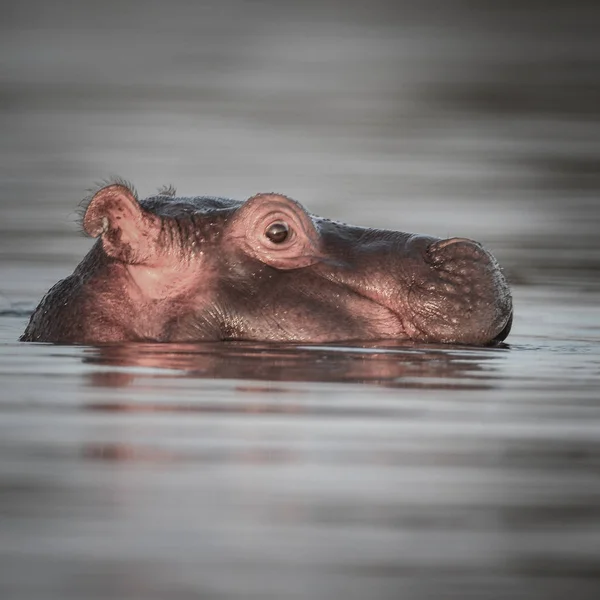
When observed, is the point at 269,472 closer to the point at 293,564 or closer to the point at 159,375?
the point at 293,564

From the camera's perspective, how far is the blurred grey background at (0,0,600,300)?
650 inches

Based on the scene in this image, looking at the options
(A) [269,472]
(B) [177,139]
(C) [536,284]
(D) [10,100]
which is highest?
(D) [10,100]

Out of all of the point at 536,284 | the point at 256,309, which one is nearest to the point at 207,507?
the point at 256,309

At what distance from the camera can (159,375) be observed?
628cm

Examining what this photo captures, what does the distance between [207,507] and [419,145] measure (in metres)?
18.6

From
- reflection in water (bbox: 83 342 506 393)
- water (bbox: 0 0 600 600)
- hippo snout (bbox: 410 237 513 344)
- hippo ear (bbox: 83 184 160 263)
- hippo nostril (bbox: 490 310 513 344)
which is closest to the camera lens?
water (bbox: 0 0 600 600)

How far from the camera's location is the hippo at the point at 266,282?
Result: 746 centimetres

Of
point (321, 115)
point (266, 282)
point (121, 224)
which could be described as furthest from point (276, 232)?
point (321, 115)

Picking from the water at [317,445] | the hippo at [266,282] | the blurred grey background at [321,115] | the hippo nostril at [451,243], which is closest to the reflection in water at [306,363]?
the water at [317,445]

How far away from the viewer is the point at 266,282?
24.7ft

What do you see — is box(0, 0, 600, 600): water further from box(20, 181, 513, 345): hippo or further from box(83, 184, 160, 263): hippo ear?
box(83, 184, 160, 263): hippo ear

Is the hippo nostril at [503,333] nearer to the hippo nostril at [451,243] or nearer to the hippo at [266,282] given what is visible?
the hippo at [266,282]

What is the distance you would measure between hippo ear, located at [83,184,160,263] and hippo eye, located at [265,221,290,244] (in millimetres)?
510

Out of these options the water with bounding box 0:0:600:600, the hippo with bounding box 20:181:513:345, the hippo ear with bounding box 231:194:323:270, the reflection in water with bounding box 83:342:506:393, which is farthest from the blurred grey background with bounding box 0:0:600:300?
the reflection in water with bounding box 83:342:506:393
